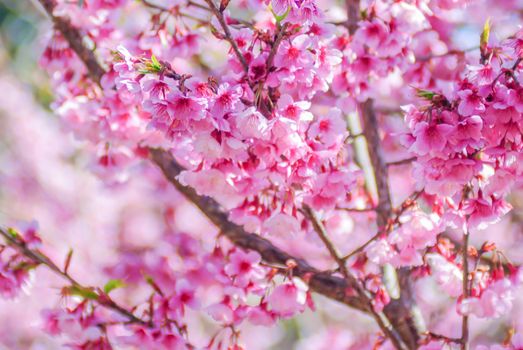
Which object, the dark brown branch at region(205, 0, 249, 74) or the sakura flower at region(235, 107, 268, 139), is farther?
the dark brown branch at region(205, 0, 249, 74)

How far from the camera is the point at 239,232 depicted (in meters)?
2.54

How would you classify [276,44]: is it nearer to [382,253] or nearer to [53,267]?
[382,253]

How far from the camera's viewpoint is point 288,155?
1.81 metres

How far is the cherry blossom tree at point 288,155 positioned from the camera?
171 centimetres

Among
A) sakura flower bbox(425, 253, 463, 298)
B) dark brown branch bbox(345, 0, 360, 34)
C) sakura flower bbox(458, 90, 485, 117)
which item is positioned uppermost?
dark brown branch bbox(345, 0, 360, 34)

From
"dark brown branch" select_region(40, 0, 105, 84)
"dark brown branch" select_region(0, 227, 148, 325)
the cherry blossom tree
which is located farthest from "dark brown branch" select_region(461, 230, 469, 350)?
"dark brown branch" select_region(40, 0, 105, 84)

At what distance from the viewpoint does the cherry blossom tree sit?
171cm

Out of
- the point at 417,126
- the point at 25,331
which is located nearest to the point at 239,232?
the point at 417,126

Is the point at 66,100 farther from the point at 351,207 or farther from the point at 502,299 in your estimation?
the point at 502,299

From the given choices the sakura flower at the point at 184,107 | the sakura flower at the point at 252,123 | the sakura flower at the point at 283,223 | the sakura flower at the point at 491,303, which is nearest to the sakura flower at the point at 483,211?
the sakura flower at the point at 491,303

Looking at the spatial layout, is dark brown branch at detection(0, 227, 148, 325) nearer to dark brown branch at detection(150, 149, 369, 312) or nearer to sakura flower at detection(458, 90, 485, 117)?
dark brown branch at detection(150, 149, 369, 312)

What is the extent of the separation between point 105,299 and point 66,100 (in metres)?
0.79

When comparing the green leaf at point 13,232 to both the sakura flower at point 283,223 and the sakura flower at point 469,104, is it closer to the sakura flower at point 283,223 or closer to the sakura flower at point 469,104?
the sakura flower at point 283,223

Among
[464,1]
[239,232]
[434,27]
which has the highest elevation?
[434,27]
